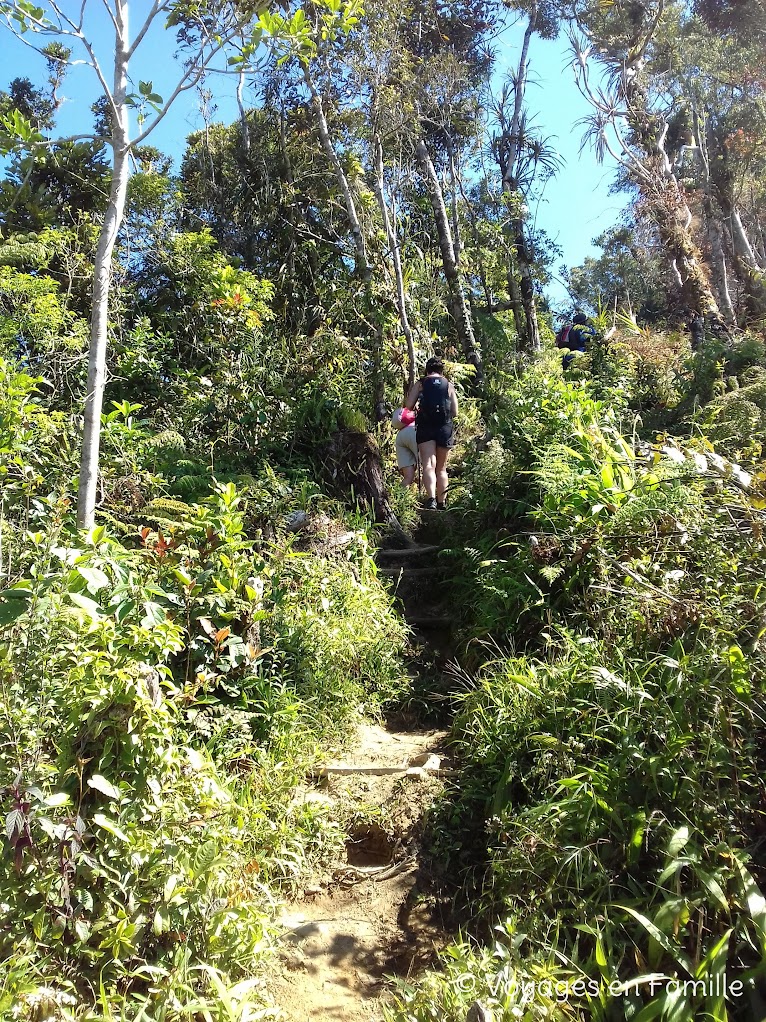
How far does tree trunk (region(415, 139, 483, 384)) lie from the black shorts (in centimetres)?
305

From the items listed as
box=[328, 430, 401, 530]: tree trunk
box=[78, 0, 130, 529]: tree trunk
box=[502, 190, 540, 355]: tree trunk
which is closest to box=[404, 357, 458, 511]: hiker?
box=[328, 430, 401, 530]: tree trunk

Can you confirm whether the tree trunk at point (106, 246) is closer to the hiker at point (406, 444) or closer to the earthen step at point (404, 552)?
the earthen step at point (404, 552)

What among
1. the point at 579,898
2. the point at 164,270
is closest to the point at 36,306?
the point at 164,270

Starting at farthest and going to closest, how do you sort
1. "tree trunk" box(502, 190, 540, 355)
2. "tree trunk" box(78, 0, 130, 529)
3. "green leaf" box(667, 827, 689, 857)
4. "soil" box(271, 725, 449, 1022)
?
"tree trunk" box(502, 190, 540, 355) < "tree trunk" box(78, 0, 130, 529) < "soil" box(271, 725, 449, 1022) < "green leaf" box(667, 827, 689, 857)

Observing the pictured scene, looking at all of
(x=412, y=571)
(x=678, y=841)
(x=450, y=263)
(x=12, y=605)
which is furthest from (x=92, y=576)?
(x=450, y=263)

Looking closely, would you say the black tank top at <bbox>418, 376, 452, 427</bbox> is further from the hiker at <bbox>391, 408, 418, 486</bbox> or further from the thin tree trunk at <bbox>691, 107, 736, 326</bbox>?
the thin tree trunk at <bbox>691, 107, 736, 326</bbox>

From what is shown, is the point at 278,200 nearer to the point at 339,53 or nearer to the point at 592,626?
the point at 339,53

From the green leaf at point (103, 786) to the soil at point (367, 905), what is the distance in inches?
43.6

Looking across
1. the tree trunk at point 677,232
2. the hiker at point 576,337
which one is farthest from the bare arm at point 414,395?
the tree trunk at point 677,232

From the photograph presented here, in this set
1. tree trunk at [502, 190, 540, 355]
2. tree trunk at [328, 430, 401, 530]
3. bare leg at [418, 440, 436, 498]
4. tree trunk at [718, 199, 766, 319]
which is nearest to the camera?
tree trunk at [328, 430, 401, 530]

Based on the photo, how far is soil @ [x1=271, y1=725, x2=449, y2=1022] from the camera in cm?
292

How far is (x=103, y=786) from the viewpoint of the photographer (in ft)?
8.64

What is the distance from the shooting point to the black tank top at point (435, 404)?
735 centimetres

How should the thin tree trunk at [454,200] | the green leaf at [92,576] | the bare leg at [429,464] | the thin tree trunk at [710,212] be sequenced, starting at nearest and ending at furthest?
the green leaf at [92,576] → the bare leg at [429,464] → the thin tree trunk at [454,200] → the thin tree trunk at [710,212]
